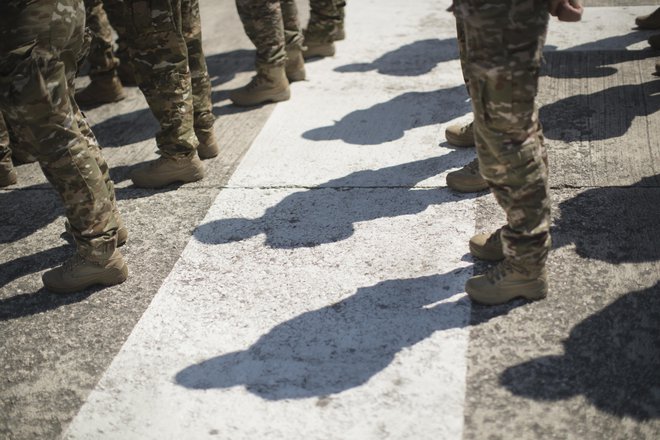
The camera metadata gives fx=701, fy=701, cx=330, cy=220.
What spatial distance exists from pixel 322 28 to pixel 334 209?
2.67m

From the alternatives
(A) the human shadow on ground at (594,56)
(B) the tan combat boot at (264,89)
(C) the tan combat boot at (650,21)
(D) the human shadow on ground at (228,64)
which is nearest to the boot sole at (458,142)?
(A) the human shadow on ground at (594,56)

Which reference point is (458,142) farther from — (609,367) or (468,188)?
(609,367)

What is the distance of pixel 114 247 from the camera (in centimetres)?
334

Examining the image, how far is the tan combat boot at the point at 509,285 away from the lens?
290 cm

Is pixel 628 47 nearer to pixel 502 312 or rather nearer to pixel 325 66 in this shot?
pixel 325 66

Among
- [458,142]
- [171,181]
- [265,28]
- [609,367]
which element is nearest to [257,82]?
[265,28]

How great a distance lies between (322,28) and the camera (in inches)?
235

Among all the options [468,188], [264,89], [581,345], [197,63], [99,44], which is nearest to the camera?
[581,345]

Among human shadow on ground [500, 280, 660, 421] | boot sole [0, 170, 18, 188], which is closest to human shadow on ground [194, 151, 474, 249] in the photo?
human shadow on ground [500, 280, 660, 421]

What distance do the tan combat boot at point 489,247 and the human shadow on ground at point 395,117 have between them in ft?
4.62

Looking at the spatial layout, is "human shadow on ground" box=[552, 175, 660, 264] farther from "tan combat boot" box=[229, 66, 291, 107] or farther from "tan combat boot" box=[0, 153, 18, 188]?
"tan combat boot" box=[0, 153, 18, 188]

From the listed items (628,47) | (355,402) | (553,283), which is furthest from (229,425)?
(628,47)

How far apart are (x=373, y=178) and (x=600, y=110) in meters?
1.62

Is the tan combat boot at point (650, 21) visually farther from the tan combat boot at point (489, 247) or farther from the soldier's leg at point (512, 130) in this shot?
the soldier's leg at point (512, 130)
